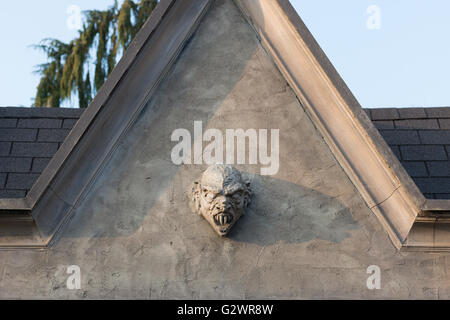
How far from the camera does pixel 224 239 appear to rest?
8.39 meters

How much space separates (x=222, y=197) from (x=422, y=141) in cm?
323

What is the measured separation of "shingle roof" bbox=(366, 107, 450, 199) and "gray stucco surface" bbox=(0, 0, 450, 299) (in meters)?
1.41

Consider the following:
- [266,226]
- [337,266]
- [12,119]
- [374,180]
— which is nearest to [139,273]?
[266,226]

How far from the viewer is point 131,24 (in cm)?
2064

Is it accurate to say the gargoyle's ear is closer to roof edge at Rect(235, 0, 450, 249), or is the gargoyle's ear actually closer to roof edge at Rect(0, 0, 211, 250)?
roof edge at Rect(0, 0, 211, 250)

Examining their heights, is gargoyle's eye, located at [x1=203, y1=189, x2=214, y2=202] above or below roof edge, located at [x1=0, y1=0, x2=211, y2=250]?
below

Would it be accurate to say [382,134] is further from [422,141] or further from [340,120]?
[340,120]

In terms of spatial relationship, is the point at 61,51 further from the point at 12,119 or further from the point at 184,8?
the point at 184,8

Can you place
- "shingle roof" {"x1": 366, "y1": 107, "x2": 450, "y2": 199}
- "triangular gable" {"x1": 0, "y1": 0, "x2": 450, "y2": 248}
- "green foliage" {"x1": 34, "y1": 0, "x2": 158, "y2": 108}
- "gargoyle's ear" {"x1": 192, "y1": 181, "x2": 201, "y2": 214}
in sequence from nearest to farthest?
"triangular gable" {"x1": 0, "y1": 0, "x2": 450, "y2": 248}, "gargoyle's ear" {"x1": 192, "y1": 181, "x2": 201, "y2": 214}, "shingle roof" {"x1": 366, "y1": 107, "x2": 450, "y2": 199}, "green foliage" {"x1": 34, "y1": 0, "x2": 158, "y2": 108}

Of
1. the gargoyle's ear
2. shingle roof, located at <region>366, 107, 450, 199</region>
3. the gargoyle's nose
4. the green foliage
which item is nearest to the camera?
the gargoyle's nose

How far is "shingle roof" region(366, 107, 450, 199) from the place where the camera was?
955 centimetres

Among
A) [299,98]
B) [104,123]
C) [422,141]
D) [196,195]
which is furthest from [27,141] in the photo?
[422,141]

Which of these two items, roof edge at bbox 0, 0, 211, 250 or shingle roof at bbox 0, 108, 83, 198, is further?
shingle roof at bbox 0, 108, 83, 198

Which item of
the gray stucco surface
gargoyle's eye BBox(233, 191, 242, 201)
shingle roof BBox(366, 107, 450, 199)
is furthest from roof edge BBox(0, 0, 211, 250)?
shingle roof BBox(366, 107, 450, 199)
